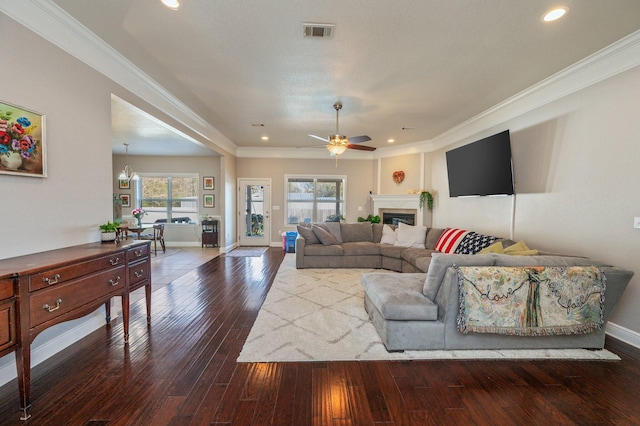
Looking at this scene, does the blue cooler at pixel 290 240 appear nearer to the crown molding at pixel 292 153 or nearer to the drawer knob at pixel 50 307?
the crown molding at pixel 292 153

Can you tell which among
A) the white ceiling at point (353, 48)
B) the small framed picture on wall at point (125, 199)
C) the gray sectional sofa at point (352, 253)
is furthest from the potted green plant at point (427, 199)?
the small framed picture on wall at point (125, 199)

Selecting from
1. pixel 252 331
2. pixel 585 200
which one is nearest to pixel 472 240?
pixel 585 200

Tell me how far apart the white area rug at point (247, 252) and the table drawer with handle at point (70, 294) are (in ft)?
13.9

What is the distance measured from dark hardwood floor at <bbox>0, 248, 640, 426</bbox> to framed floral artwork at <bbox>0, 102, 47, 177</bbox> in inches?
61.2

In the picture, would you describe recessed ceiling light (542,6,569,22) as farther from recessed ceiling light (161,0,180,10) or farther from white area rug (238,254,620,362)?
recessed ceiling light (161,0,180,10)

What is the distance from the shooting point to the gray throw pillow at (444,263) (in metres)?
2.31

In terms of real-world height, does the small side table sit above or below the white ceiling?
below

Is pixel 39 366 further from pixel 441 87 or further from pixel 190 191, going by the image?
pixel 190 191

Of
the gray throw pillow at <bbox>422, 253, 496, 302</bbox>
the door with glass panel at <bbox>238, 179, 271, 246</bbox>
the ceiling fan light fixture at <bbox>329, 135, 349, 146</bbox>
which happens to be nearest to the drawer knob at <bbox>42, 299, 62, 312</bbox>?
the gray throw pillow at <bbox>422, 253, 496, 302</bbox>

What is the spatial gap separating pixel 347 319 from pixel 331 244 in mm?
2510

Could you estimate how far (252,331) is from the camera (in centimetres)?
268

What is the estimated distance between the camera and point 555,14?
219cm

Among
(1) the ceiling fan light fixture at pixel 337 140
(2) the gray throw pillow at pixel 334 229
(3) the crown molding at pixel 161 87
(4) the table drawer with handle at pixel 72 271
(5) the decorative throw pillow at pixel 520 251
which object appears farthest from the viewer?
(2) the gray throw pillow at pixel 334 229

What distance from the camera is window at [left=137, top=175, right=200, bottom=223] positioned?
795cm
